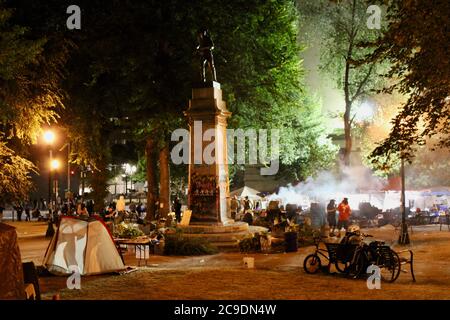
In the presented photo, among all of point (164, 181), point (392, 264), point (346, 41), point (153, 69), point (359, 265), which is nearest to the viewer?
point (392, 264)

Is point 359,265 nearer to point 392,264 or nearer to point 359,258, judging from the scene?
point 359,258

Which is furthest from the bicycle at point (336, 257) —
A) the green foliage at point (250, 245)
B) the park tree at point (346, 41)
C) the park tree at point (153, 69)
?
the park tree at point (346, 41)

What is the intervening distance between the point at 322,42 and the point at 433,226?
18.1 metres

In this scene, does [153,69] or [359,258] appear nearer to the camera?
[359,258]

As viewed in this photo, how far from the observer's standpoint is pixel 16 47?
50.6ft

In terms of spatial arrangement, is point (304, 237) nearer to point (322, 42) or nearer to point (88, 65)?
point (88, 65)

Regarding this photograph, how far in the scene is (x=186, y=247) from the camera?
18.0 metres

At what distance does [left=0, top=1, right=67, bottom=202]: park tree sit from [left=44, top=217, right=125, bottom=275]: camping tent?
4.13m

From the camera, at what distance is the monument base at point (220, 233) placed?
19505 mm

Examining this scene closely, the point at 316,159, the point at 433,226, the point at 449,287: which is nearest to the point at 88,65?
the point at 433,226

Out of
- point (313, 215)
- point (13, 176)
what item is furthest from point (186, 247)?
point (313, 215)

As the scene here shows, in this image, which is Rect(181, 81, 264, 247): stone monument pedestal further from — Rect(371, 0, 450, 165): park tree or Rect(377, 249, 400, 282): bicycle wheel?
Rect(377, 249, 400, 282): bicycle wheel

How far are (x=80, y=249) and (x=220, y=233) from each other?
746cm

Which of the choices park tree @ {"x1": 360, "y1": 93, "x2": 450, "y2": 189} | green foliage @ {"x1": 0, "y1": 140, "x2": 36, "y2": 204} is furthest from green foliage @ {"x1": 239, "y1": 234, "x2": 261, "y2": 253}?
park tree @ {"x1": 360, "y1": 93, "x2": 450, "y2": 189}
